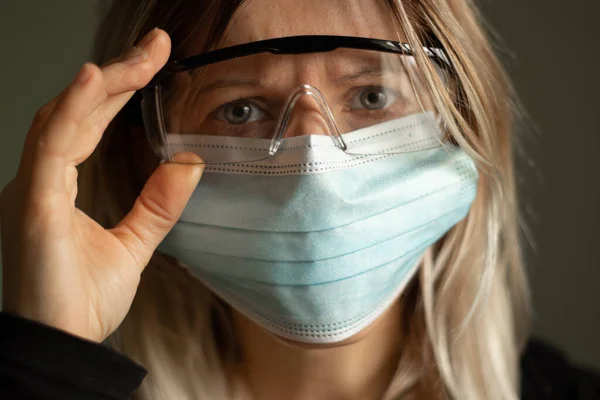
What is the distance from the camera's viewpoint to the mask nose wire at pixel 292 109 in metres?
1.03

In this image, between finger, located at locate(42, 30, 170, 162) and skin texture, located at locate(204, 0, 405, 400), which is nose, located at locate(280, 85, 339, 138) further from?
finger, located at locate(42, 30, 170, 162)

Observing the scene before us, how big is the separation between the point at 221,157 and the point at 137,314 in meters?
0.46

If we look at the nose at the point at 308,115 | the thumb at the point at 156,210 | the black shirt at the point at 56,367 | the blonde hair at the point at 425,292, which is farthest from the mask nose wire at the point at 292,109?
the black shirt at the point at 56,367

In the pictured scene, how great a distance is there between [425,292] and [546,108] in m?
0.70

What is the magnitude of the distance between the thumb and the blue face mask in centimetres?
5

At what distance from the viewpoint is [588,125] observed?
1.71m

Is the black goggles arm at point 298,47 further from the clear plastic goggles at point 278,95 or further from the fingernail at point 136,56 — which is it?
the fingernail at point 136,56

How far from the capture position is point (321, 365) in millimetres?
1283

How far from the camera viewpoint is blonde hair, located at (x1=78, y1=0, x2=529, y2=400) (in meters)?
1.21

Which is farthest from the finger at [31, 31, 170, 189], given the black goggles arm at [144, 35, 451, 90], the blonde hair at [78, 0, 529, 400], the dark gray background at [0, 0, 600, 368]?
the dark gray background at [0, 0, 600, 368]

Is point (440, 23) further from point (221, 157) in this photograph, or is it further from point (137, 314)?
point (137, 314)

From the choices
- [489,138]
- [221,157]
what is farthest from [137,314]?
[489,138]

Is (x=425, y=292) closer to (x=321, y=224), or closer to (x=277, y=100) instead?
(x=321, y=224)

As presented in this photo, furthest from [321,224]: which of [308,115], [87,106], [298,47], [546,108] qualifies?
[546,108]
